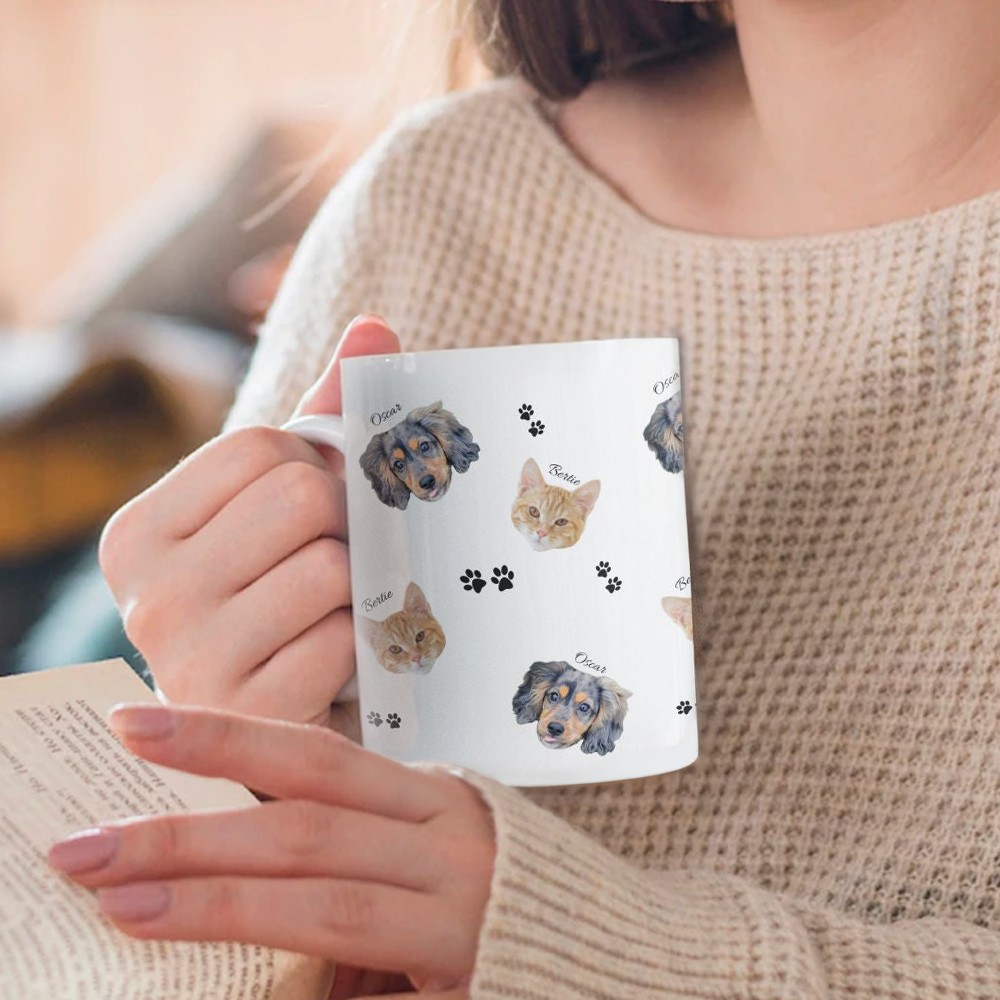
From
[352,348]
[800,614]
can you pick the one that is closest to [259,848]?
[352,348]

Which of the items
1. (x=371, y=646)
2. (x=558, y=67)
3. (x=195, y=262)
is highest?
(x=558, y=67)

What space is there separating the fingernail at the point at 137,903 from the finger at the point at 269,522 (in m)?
0.20

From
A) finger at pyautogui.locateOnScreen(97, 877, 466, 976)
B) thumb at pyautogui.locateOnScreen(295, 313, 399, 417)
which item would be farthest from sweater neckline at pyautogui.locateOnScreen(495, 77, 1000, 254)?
finger at pyautogui.locateOnScreen(97, 877, 466, 976)

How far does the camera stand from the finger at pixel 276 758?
42 centimetres

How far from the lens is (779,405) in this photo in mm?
755

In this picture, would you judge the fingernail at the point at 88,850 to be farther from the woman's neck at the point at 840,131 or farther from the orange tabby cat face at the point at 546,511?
the woman's neck at the point at 840,131

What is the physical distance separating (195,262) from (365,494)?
1448 millimetres

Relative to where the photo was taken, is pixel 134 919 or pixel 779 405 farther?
pixel 779 405

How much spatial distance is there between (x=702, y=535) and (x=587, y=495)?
25 cm

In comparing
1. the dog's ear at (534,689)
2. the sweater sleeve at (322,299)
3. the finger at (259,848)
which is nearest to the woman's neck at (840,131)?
the sweater sleeve at (322,299)

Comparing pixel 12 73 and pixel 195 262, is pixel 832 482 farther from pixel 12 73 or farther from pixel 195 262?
pixel 12 73

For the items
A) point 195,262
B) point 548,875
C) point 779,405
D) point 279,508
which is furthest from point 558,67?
point 195,262

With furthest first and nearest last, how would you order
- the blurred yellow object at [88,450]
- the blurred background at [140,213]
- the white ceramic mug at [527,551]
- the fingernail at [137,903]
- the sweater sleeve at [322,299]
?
the blurred yellow object at [88,450] < the blurred background at [140,213] < the sweater sleeve at [322,299] < the white ceramic mug at [527,551] < the fingernail at [137,903]

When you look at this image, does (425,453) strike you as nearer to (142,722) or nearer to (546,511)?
(546,511)
